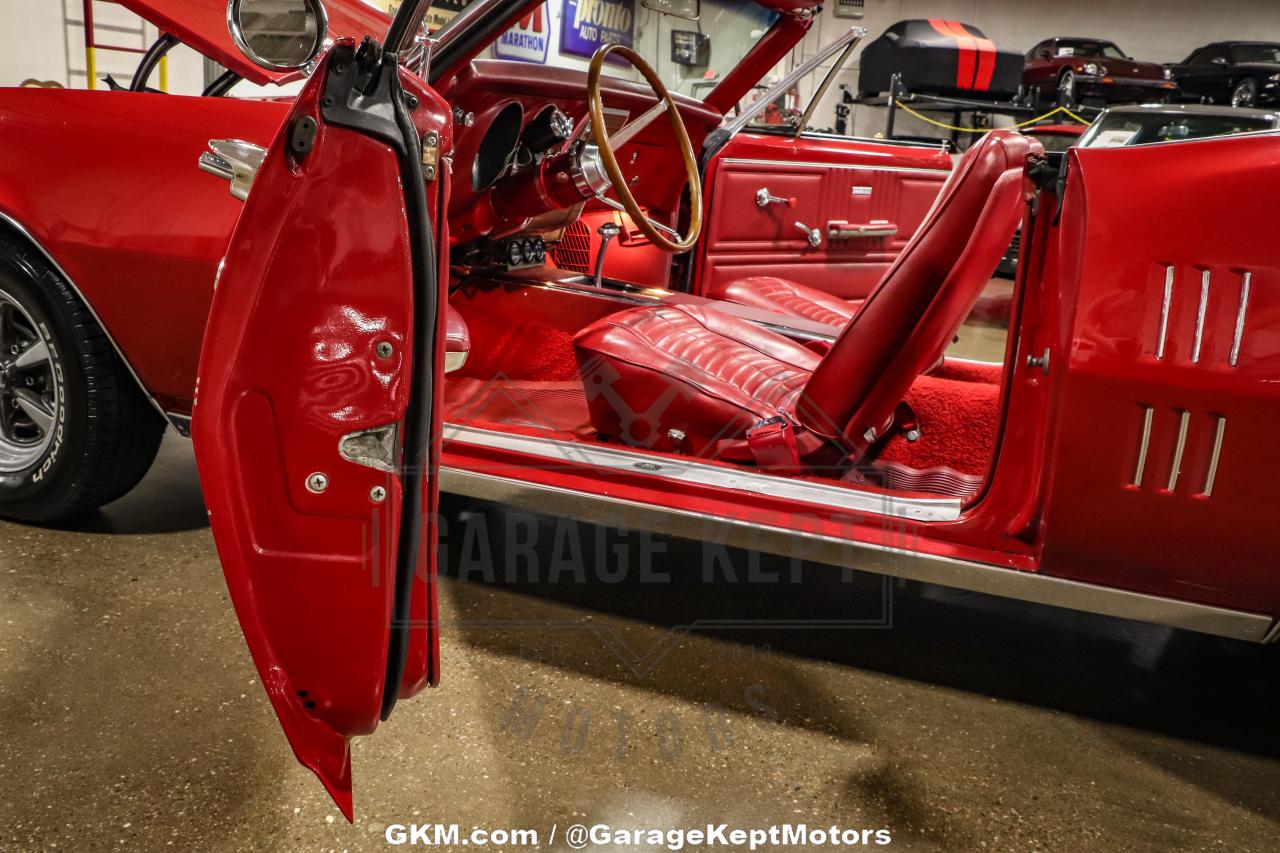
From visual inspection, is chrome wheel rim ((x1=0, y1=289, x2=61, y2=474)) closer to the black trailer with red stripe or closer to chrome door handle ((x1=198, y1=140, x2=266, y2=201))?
chrome door handle ((x1=198, y1=140, x2=266, y2=201))

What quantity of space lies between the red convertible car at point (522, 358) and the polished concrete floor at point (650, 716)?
31 centimetres

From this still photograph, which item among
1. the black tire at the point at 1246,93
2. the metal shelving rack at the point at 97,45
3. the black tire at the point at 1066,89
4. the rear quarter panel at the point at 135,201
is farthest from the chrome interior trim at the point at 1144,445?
the black tire at the point at 1246,93

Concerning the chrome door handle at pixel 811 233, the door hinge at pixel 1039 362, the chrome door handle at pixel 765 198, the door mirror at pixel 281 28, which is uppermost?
the door mirror at pixel 281 28

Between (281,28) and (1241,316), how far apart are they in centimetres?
192

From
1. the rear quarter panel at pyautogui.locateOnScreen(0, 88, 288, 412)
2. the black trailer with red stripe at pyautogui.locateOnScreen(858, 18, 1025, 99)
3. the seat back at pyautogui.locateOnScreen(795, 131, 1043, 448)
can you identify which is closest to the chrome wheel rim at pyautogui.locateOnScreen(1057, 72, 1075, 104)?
the black trailer with red stripe at pyautogui.locateOnScreen(858, 18, 1025, 99)

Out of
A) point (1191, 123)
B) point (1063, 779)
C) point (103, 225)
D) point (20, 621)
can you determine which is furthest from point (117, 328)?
point (1191, 123)

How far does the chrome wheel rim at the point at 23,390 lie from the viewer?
7.65ft

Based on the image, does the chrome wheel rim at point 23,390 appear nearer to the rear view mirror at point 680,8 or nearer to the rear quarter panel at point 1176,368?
the rear quarter panel at point 1176,368

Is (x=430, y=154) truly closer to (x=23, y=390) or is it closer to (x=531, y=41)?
(x=23, y=390)

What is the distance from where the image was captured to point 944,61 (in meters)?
10.1

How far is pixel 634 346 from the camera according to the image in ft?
7.36

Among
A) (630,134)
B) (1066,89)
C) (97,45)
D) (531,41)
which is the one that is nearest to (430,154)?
(630,134)

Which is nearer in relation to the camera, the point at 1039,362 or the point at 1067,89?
the point at 1039,362

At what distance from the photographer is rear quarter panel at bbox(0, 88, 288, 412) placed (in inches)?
78.0
